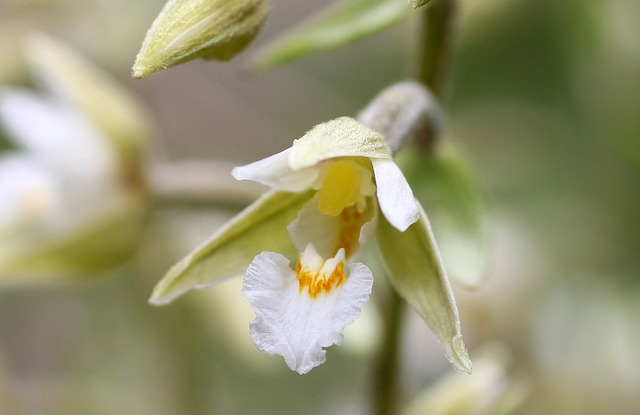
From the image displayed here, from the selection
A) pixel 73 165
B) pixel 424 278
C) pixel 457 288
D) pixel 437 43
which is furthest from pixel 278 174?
pixel 457 288

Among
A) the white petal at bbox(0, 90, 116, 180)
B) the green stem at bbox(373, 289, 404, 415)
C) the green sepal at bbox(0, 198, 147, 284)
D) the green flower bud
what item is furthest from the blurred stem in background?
the white petal at bbox(0, 90, 116, 180)

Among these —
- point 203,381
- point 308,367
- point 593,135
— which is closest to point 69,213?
point 203,381

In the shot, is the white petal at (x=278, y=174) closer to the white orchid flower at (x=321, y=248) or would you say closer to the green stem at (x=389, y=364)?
the white orchid flower at (x=321, y=248)

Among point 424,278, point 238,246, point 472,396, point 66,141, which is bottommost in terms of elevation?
point 472,396

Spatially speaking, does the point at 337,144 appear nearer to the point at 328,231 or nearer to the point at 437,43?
the point at 328,231

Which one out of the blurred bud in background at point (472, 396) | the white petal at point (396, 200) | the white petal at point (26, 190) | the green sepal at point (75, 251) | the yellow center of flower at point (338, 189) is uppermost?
the white petal at point (26, 190)

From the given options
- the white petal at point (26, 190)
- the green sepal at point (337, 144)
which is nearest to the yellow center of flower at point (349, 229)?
the green sepal at point (337, 144)

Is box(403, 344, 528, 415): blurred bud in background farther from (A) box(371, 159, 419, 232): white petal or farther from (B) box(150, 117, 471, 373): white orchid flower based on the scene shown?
(A) box(371, 159, 419, 232): white petal
